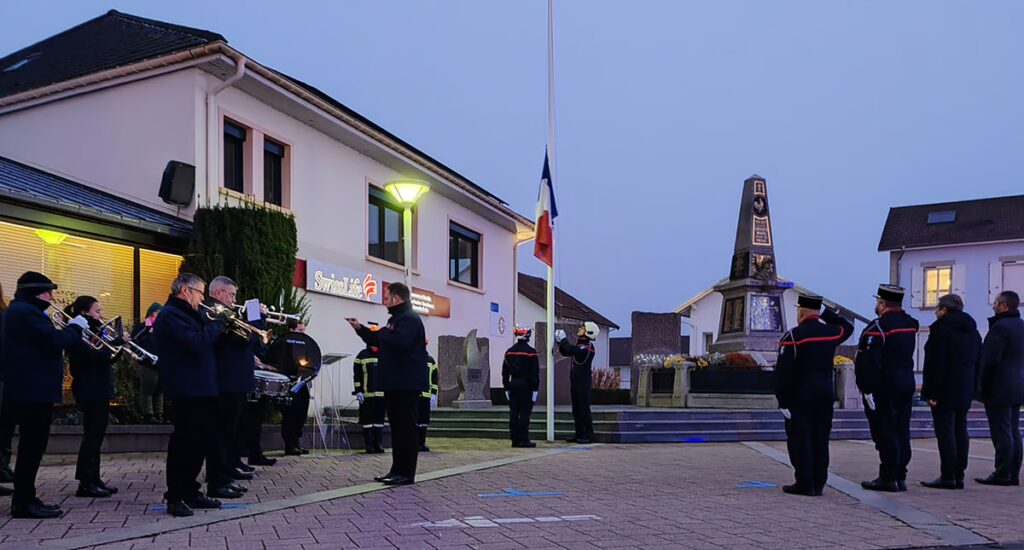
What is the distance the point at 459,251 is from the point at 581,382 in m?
12.1

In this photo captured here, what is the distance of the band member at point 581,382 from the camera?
15.8m

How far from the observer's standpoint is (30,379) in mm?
7125

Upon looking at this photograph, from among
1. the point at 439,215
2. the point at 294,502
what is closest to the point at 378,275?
the point at 439,215

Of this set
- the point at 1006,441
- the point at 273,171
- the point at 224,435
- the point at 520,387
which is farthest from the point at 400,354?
the point at 273,171

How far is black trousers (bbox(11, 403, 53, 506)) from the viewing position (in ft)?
23.1

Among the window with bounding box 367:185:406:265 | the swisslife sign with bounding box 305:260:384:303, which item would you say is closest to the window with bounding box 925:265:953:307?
the window with bounding box 367:185:406:265

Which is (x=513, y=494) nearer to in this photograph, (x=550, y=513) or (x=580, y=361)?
(x=550, y=513)

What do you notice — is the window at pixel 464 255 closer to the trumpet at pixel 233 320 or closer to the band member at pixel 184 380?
the trumpet at pixel 233 320

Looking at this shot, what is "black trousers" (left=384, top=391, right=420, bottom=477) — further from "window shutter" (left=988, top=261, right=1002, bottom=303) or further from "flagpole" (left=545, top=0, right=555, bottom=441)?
"window shutter" (left=988, top=261, right=1002, bottom=303)

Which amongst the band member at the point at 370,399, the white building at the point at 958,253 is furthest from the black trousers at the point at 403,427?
the white building at the point at 958,253

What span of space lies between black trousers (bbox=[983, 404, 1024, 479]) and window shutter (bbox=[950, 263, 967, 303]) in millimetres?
38944

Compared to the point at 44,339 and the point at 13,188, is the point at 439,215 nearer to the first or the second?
the point at 13,188

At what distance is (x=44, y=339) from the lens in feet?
23.6

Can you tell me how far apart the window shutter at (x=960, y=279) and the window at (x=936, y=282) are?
0.22 m
